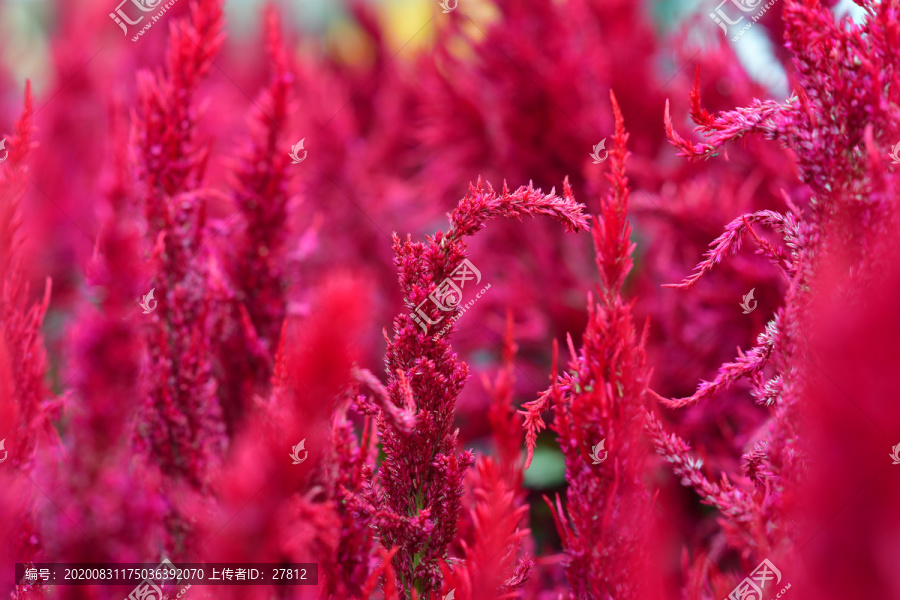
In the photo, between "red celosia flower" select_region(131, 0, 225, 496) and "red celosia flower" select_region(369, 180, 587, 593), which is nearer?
"red celosia flower" select_region(369, 180, 587, 593)

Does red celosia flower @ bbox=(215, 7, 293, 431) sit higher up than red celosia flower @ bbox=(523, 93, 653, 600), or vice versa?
red celosia flower @ bbox=(215, 7, 293, 431)

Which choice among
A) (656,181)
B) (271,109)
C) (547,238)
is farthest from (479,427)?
(271,109)

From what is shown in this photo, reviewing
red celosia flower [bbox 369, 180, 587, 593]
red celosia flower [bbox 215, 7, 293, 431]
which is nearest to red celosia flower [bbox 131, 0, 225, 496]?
red celosia flower [bbox 215, 7, 293, 431]

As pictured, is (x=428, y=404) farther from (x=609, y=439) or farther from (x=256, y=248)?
(x=256, y=248)

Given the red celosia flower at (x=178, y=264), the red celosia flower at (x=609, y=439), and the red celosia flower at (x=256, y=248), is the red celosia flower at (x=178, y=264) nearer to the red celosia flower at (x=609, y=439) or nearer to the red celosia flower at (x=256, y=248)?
the red celosia flower at (x=256, y=248)

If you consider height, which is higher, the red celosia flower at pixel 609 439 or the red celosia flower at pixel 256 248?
the red celosia flower at pixel 256 248

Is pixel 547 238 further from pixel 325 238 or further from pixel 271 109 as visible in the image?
pixel 271 109

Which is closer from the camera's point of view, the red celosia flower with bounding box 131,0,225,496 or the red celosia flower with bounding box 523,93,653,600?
the red celosia flower with bounding box 523,93,653,600
